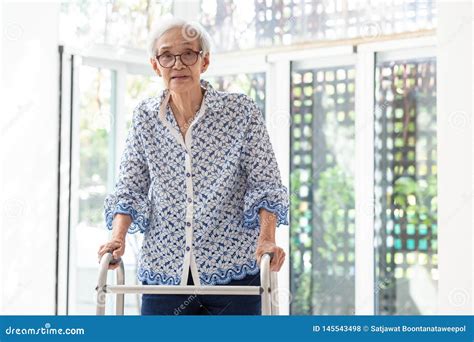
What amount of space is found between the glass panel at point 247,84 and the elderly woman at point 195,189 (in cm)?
243

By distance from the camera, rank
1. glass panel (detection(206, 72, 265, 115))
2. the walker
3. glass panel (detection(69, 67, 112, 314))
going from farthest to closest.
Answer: glass panel (detection(206, 72, 265, 115)) → glass panel (detection(69, 67, 112, 314)) → the walker

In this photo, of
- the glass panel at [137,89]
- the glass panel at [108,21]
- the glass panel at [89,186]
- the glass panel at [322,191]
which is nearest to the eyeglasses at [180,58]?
the glass panel at [108,21]

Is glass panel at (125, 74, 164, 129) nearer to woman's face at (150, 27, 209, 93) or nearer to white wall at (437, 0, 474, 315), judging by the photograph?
white wall at (437, 0, 474, 315)

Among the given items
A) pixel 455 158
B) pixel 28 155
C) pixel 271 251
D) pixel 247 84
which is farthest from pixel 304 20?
pixel 271 251

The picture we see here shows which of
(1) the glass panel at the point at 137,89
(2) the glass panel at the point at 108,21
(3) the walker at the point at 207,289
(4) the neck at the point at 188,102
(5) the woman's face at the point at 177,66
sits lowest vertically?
(3) the walker at the point at 207,289

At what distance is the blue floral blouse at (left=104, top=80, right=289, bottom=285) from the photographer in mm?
2299

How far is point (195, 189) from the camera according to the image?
231 cm

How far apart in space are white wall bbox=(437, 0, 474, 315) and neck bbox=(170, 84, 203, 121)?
5.81 ft

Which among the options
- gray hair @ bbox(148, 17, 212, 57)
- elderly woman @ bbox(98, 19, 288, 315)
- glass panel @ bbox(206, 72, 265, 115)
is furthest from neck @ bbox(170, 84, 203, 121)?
glass panel @ bbox(206, 72, 265, 115)

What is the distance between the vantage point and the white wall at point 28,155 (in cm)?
390

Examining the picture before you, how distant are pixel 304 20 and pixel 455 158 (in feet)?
3.80

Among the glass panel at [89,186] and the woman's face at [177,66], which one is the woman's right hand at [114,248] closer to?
the woman's face at [177,66]

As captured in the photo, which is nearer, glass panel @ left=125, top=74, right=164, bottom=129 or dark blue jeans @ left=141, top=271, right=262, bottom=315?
dark blue jeans @ left=141, top=271, right=262, bottom=315
